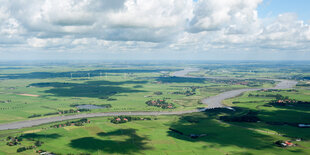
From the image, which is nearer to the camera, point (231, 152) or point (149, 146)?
point (231, 152)

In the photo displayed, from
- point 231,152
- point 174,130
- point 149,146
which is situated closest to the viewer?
point 231,152

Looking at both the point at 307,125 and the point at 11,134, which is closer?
the point at 11,134

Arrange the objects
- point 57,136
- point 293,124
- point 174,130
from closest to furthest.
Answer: point 57,136, point 174,130, point 293,124

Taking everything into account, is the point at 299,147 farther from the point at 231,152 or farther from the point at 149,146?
the point at 149,146

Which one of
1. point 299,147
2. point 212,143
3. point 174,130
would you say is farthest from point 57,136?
point 299,147

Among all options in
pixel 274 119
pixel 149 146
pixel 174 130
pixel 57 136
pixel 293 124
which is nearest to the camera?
pixel 149 146

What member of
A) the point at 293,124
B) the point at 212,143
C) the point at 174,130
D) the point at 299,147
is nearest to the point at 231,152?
the point at 212,143

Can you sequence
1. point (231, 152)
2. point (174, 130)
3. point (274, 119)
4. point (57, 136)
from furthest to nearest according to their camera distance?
1. point (274, 119)
2. point (174, 130)
3. point (57, 136)
4. point (231, 152)

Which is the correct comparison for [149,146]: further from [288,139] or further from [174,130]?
[288,139]

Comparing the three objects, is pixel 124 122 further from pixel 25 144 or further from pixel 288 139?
pixel 288 139
